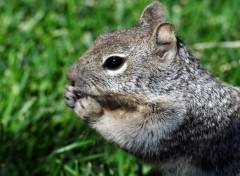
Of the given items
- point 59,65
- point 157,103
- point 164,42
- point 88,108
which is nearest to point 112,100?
point 88,108

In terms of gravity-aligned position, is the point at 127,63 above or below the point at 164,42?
below

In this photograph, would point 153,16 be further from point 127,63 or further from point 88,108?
point 88,108

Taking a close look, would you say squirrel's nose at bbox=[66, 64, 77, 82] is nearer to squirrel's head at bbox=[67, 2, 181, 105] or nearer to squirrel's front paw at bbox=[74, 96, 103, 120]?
squirrel's head at bbox=[67, 2, 181, 105]

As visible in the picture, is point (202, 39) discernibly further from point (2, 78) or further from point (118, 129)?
point (118, 129)

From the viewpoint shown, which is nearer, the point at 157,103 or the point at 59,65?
the point at 157,103

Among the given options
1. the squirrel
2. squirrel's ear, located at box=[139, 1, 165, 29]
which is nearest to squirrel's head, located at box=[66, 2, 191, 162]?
the squirrel
